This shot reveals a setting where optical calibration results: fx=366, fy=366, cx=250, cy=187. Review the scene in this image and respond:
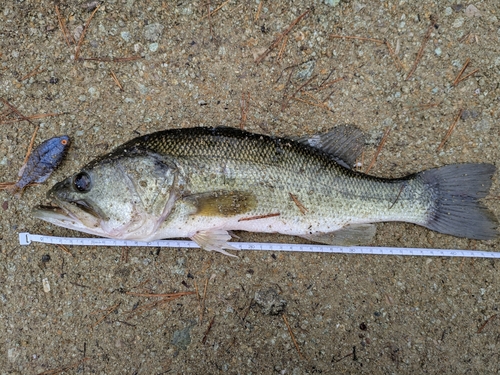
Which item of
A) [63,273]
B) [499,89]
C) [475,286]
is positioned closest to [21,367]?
[63,273]

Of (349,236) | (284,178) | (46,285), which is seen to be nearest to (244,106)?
(284,178)

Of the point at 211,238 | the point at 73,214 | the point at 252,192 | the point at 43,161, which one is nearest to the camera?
the point at 73,214

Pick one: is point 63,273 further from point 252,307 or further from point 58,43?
point 58,43

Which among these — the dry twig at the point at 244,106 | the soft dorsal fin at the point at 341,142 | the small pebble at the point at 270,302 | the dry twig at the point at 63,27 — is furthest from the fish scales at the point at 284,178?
the dry twig at the point at 63,27

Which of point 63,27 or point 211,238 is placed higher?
point 63,27

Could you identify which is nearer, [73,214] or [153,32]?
[73,214]

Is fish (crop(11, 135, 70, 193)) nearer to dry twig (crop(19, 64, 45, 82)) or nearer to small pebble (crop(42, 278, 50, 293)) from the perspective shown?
dry twig (crop(19, 64, 45, 82))

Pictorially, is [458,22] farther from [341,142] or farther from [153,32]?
[153,32]

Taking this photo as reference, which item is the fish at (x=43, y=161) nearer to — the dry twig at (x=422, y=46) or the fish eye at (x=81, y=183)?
the fish eye at (x=81, y=183)
